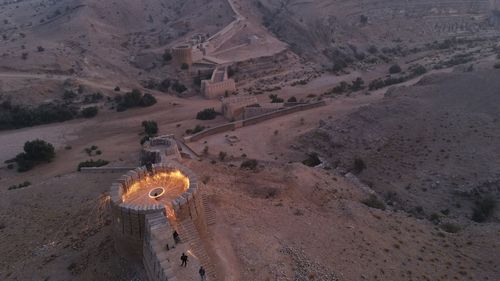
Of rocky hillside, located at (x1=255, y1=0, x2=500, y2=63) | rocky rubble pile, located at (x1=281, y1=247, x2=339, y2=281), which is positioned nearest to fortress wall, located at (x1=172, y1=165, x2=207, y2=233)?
rocky rubble pile, located at (x1=281, y1=247, x2=339, y2=281)

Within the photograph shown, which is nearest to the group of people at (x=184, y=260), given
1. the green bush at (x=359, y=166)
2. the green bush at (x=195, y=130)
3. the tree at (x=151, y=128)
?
the green bush at (x=359, y=166)

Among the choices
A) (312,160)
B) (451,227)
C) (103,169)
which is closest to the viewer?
(451,227)

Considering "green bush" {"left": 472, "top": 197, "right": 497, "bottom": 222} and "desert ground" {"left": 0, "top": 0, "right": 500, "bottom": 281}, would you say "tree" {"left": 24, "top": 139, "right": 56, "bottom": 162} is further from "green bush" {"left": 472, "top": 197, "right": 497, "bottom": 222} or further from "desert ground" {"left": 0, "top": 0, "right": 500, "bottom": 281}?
"green bush" {"left": 472, "top": 197, "right": 497, "bottom": 222}

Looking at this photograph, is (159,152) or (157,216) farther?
(159,152)

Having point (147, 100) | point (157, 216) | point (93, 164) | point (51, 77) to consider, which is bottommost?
point (93, 164)

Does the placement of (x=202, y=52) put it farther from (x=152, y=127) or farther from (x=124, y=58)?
(x=152, y=127)

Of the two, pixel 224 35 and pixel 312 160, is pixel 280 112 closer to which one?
pixel 312 160

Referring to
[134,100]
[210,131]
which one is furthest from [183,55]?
[210,131]

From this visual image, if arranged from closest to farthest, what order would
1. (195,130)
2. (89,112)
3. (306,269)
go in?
(306,269) → (195,130) → (89,112)
